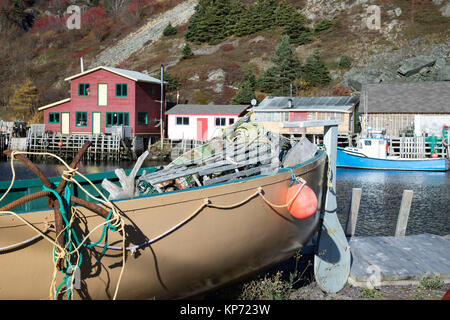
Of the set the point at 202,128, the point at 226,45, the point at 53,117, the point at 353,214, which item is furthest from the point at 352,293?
the point at 226,45

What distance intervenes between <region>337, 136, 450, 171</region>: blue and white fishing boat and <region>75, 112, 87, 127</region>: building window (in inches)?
933

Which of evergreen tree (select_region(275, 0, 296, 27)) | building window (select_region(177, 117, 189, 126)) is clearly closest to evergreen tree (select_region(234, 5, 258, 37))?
evergreen tree (select_region(275, 0, 296, 27))

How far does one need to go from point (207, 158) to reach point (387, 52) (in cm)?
6212

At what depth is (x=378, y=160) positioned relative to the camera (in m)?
33.1

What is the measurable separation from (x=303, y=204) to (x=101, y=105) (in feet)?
122

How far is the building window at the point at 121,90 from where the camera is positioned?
39806 mm

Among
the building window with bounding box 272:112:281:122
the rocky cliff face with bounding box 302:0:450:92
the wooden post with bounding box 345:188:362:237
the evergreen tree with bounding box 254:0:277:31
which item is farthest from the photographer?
the evergreen tree with bounding box 254:0:277:31

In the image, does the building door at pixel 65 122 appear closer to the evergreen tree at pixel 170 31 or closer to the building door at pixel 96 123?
the building door at pixel 96 123

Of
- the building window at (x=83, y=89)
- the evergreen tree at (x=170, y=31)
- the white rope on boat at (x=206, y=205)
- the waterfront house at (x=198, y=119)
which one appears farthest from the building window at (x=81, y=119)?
the evergreen tree at (x=170, y=31)

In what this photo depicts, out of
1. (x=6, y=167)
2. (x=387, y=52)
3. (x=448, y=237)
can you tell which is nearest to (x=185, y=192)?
(x=448, y=237)

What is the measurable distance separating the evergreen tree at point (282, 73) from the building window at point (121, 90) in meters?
22.9

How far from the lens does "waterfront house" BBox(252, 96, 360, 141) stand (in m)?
39.3

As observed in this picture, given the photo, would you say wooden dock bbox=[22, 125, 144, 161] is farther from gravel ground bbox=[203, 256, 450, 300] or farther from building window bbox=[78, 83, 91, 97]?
gravel ground bbox=[203, 256, 450, 300]
